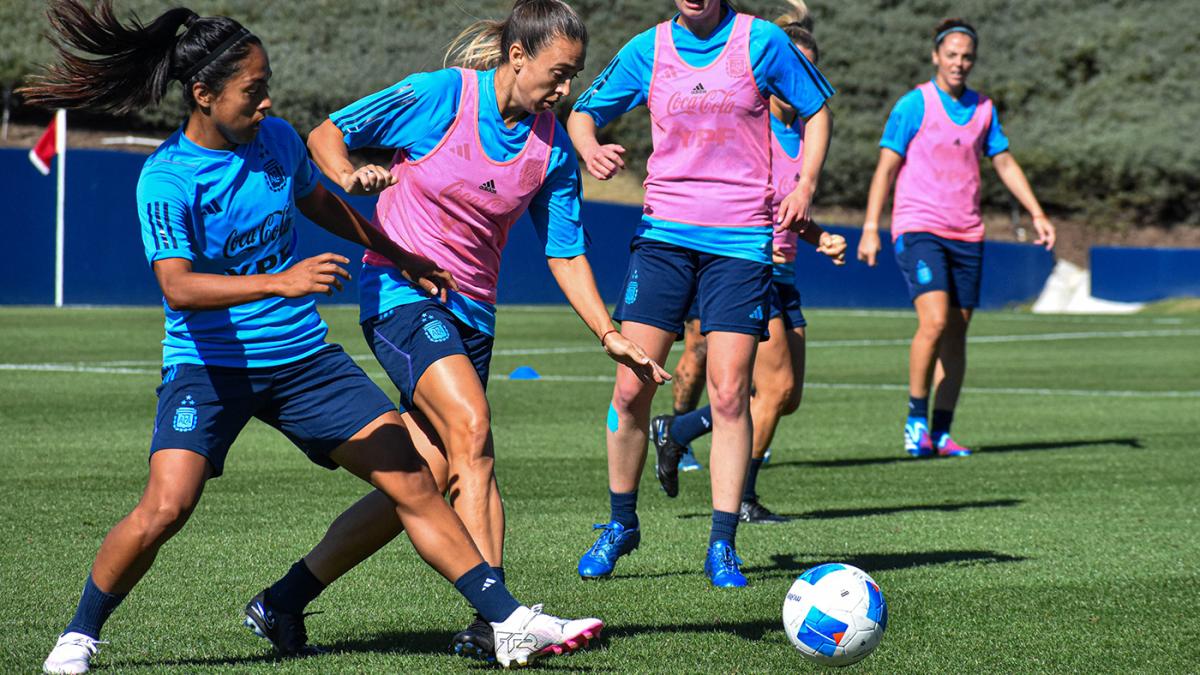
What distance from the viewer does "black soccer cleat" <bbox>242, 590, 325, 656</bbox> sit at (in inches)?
179

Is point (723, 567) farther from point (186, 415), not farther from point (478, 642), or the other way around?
point (186, 415)

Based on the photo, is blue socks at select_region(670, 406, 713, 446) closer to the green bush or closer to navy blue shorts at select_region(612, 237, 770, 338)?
navy blue shorts at select_region(612, 237, 770, 338)

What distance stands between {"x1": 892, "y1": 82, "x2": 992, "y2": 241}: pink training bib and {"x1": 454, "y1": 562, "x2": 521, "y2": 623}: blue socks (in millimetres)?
6509

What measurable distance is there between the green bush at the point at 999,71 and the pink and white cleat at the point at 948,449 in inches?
1524

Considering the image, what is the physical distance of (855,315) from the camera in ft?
103

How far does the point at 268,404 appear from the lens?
437 centimetres

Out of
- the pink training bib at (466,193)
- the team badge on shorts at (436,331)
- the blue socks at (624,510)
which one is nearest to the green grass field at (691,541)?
the blue socks at (624,510)

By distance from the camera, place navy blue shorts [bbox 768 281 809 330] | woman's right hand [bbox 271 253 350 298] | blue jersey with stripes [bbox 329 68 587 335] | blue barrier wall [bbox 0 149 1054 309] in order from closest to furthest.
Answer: woman's right hand [bbox 271 253 350 298] → blue jersey with stripes [bbox 329 68 587 335] → navy blue shorts [bbox 768 281 809 330] → blue barrier wall [bbox 0 149 1054 309]

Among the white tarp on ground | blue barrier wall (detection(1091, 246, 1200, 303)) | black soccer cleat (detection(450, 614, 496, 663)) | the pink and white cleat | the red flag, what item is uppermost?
black soccer cleat (detection(450, 614, 496, 663))

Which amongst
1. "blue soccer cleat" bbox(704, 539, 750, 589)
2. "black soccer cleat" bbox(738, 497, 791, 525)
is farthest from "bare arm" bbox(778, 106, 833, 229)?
"black soccer cleat" bbox(738, 497, 791, 525)

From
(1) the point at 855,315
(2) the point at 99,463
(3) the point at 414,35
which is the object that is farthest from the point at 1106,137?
(2) the point at 99,463

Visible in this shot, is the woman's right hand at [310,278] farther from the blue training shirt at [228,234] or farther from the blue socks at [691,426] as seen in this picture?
the blue socks at [691,426]

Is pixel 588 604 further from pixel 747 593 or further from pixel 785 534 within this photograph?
pixel 785 534

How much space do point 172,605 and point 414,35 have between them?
158 feet
